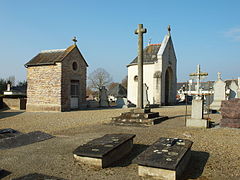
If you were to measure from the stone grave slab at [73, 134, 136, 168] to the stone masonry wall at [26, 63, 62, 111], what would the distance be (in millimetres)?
13088

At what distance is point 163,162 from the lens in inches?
129

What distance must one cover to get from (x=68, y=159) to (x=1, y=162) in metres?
1.37

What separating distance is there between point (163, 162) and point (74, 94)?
654 inches

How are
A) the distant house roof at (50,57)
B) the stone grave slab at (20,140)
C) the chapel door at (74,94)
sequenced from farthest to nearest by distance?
the chapel door at (74,94), the distant house roof at (50,57), the stone grave slab at (20,140)

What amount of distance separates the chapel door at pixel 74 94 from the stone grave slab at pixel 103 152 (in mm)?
14511

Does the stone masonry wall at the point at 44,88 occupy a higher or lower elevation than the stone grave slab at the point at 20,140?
higher

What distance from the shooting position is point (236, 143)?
5781 millimetres

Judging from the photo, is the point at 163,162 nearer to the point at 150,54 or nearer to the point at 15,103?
the point at 15,103

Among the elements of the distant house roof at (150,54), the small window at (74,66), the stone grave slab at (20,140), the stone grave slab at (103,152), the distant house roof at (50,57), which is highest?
the distant house roof at (150,54)

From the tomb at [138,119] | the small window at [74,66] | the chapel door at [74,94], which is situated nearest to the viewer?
the tomb at [138,119]

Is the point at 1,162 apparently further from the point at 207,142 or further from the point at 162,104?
the point at 162,104

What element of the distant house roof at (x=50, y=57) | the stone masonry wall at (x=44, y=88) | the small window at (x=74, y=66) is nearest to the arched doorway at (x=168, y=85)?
the small window at (x=74, y=66)

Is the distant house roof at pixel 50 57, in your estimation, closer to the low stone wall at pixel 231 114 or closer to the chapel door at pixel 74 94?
the chapel door at pixel 74 94

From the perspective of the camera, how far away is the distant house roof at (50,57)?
17487 mm
